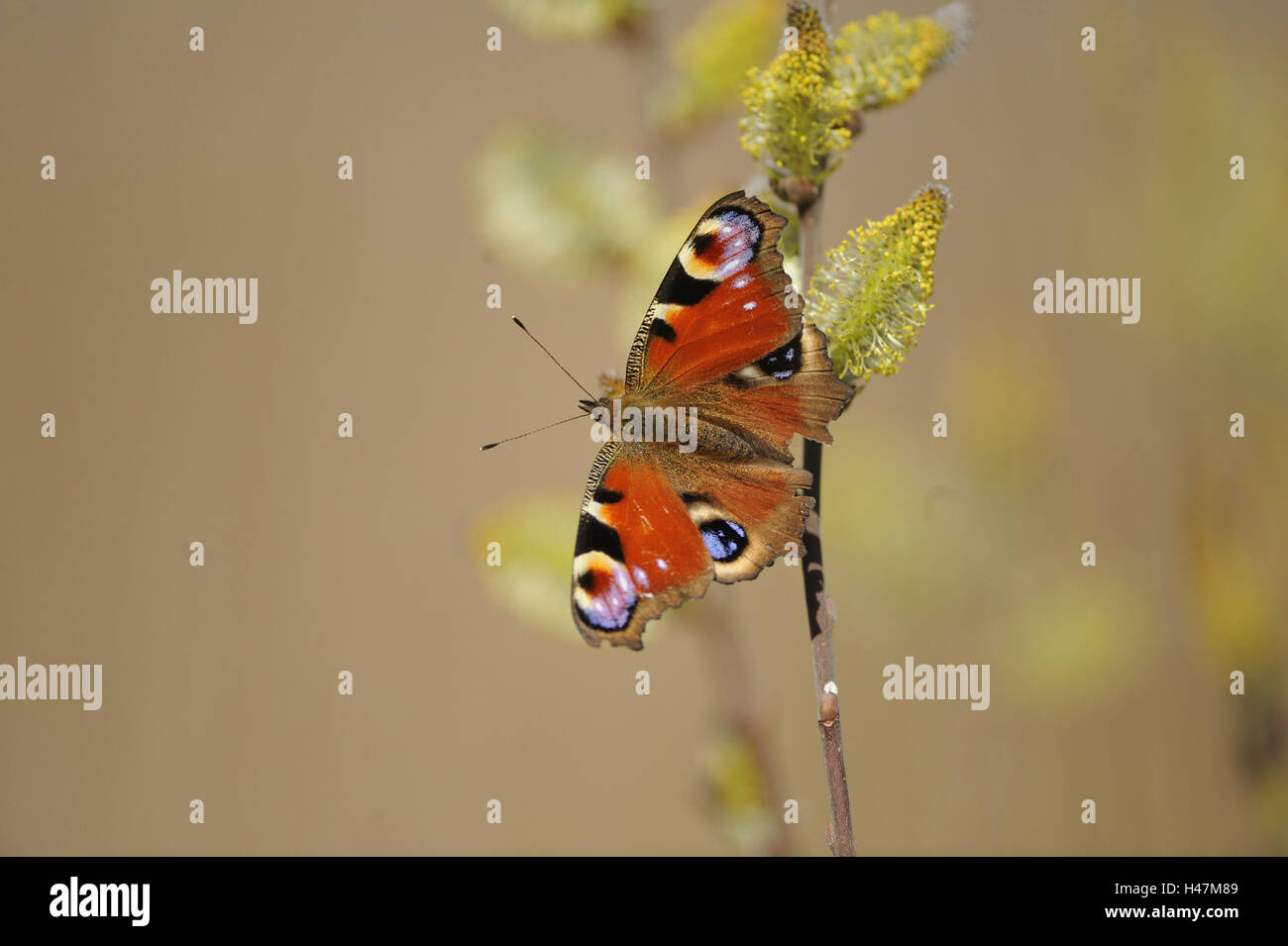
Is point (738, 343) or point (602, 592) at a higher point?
point (738, 343)

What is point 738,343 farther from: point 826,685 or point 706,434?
point 826,685

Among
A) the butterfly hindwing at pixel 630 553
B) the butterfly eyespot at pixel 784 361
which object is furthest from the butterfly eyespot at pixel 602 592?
the butterfly eyespot at pixel 784 361

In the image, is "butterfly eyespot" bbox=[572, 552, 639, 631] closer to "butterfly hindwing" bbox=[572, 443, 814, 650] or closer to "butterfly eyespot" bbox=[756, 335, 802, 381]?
"butterfly hindwing" bbox=[572, 443, 814, 650]

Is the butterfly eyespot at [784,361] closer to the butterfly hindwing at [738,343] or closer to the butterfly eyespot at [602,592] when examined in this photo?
the butterfly hindwing at [738,343]

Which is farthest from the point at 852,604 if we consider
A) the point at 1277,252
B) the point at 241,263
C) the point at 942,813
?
the point at 241,263

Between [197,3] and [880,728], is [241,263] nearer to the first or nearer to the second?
[197,3]

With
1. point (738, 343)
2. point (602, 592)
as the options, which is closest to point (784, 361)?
point (738, 343)

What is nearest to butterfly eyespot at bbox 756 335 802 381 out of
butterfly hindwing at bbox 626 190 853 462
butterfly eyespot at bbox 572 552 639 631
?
Answer: butterfly hindwing at bbox 626 190 853 462

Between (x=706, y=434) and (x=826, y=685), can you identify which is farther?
(x=706, y=434)
